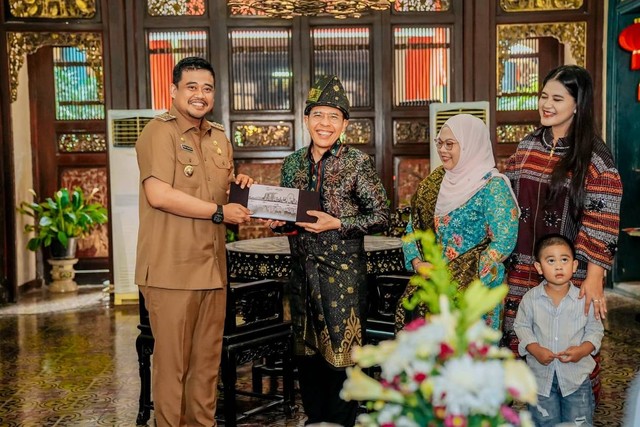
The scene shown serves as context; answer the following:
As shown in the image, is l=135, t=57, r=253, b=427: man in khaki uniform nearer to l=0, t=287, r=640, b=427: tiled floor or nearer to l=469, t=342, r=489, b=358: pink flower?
l=0, t=287, r=640, b=427: tiled floor

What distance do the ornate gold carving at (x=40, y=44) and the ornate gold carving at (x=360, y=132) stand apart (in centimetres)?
239

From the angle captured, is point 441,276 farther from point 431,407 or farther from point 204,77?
point 204,77

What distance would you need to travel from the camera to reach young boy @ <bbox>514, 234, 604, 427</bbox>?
2.55 meters

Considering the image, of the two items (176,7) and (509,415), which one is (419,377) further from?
(176,7)

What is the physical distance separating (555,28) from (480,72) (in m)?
0.81

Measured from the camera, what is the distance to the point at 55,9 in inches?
283

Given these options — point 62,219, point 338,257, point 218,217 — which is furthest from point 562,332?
point 62,219

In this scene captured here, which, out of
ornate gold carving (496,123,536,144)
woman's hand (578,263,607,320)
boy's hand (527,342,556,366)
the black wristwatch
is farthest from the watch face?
ornate gold carving (496,123,536,144)

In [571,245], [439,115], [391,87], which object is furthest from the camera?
[391,87]

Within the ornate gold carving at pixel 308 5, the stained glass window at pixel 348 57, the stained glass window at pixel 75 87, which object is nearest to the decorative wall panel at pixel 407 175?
the stained glass window at pixel 348 57

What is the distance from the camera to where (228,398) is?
3.37 metres

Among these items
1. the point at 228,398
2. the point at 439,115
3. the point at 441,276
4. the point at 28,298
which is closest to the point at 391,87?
the point at 439,115

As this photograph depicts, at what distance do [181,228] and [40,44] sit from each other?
16.7 feet

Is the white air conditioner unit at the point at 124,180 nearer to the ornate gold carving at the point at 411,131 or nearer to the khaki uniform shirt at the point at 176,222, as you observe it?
the ornate gold carving at the point at 411,131
